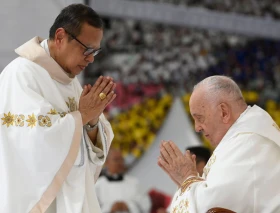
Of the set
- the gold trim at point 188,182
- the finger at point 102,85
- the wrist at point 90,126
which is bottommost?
the gold trim at point 188,182

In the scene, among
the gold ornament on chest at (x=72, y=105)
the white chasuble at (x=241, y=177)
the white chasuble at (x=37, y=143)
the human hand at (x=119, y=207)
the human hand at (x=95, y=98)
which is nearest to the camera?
the white chasuble at (x=241, y=177)

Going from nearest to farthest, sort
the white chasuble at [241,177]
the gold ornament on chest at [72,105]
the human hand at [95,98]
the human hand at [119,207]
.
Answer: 1. the white chasuble at [241,177]
2. the human hand at [95,98]
3. the gold ornament on chest at [72,105]
4. the human hand at [119,207]

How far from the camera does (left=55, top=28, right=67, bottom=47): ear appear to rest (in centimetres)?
357

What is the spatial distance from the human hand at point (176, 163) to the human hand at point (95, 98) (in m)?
0.36

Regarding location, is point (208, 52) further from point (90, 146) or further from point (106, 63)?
point (90, 146)

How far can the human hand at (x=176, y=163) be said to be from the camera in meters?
3.53

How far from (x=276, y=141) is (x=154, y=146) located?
621 centimetres

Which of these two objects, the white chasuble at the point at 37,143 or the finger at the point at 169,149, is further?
the finger at the point at 169,149

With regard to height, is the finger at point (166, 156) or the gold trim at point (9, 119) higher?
the gold trim at point (9, 119)

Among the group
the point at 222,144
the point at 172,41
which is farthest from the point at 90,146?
the point at 172,41

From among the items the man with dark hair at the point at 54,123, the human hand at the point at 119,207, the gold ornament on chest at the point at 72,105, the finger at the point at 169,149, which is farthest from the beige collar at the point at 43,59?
the human hand at the point at 119,207

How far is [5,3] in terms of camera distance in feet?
16.7

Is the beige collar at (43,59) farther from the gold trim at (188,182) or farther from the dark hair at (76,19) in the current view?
the gold trim at (188,182)

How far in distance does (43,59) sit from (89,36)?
0.26m
